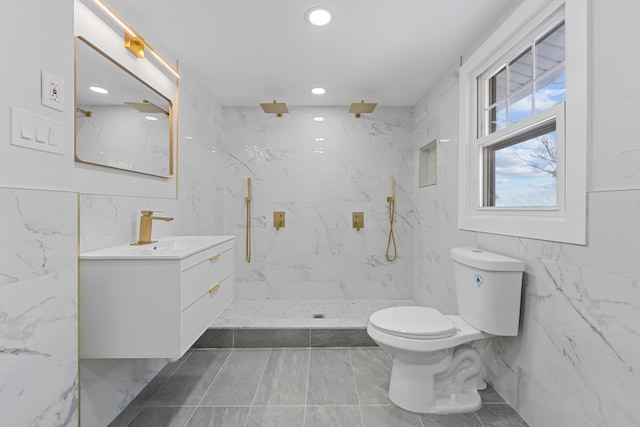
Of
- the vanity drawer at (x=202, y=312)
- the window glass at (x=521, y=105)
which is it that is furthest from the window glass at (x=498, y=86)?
the vanity drawer at (x=202, y=312)

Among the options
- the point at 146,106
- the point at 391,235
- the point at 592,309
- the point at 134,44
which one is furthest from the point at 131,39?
the point at 391,235

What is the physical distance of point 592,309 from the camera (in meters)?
1.14

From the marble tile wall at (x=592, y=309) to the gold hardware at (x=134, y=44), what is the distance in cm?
218

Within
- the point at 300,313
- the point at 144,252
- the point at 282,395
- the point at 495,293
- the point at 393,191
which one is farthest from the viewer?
the point at 393,191

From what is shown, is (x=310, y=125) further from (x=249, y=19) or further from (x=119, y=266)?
(x=119, y=266)

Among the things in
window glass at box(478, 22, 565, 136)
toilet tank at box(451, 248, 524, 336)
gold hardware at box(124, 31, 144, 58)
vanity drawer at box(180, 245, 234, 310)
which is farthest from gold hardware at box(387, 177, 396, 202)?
gold hardware at box(124, 31, 144, 58)

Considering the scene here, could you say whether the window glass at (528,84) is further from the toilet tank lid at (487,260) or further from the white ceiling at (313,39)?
the toilet tank lid at (487,260)

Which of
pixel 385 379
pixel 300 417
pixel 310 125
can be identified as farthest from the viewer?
pixel 310 125

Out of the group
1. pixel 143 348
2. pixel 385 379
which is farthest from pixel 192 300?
pixel 385 379

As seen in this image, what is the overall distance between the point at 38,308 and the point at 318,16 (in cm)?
188

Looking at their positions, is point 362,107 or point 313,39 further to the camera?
point 362,107

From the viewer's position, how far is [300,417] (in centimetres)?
157

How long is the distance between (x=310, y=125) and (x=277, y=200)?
88 cm

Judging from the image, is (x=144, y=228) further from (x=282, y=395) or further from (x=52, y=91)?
(x=282, y=395)
